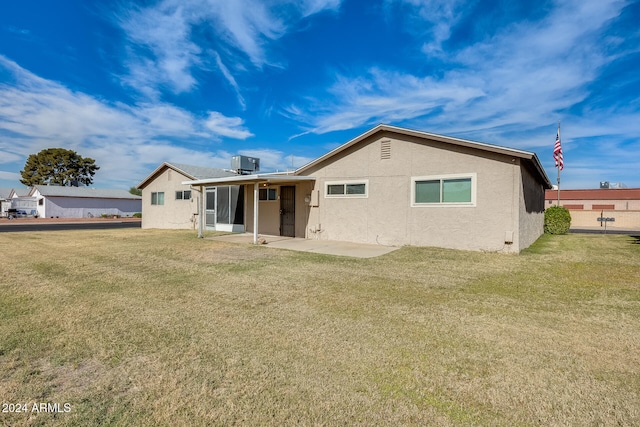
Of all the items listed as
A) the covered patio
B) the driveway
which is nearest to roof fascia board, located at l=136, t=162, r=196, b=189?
the driveway

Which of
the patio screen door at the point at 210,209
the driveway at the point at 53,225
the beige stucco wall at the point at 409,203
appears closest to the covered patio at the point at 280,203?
the beige stucco wall at the point at 409,203

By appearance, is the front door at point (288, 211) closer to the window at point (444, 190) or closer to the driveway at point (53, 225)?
the window at point (444, 190)

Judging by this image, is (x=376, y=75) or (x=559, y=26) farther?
(x=376, y=75)

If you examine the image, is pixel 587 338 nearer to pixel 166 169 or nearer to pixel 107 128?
pixel 166 169

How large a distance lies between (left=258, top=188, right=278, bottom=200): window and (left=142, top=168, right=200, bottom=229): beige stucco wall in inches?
220

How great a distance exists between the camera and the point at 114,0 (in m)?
10.8

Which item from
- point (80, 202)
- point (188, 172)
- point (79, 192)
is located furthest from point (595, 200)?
point (79, 192)

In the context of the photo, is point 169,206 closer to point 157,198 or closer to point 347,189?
point 157,198

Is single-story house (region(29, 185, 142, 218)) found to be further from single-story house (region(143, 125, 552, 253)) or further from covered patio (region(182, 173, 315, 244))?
single-story house (region(143, 125, 552, 253))

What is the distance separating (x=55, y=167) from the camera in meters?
52.8

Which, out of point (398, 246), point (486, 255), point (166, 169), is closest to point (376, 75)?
point (398, 246)

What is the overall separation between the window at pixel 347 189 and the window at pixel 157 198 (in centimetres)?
1379

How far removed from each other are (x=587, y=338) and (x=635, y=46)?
15.2 metres

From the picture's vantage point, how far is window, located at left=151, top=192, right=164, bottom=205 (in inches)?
852
